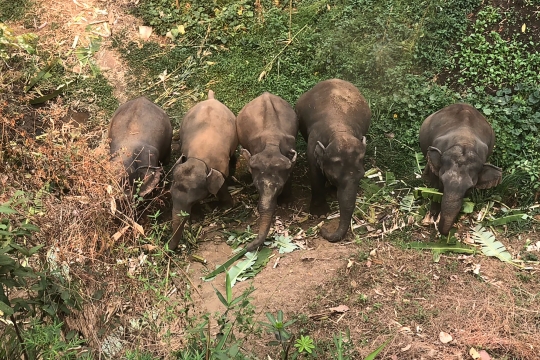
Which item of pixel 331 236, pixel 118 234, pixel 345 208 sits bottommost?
pixel 331 236

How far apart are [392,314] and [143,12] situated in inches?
310

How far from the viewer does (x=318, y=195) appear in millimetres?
8094

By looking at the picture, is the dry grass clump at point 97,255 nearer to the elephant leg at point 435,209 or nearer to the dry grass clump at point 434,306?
the dry grass clump at point 434,306

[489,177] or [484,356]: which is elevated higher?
[489,177]

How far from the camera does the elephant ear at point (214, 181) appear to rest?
7.62 metres

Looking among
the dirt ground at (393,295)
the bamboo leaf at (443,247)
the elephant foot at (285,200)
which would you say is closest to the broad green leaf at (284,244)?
the dirt ground at (393,295)

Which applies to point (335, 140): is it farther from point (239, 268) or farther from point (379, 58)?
point (379, 58)

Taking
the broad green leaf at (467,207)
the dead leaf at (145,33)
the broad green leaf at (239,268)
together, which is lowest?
the broad green leaf at (239,268)

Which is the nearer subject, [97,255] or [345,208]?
[97,255]

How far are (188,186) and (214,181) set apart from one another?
381 mm

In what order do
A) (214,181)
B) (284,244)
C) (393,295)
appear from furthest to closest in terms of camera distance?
(214,181) < (284,244) < (393,295)

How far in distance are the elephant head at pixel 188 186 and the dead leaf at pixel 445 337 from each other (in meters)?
3.17

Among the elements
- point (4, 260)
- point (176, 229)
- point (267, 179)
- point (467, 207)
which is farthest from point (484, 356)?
point (4, 260)

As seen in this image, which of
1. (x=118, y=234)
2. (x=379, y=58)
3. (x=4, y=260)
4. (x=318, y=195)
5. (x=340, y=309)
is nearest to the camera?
(x=4, y=260)
